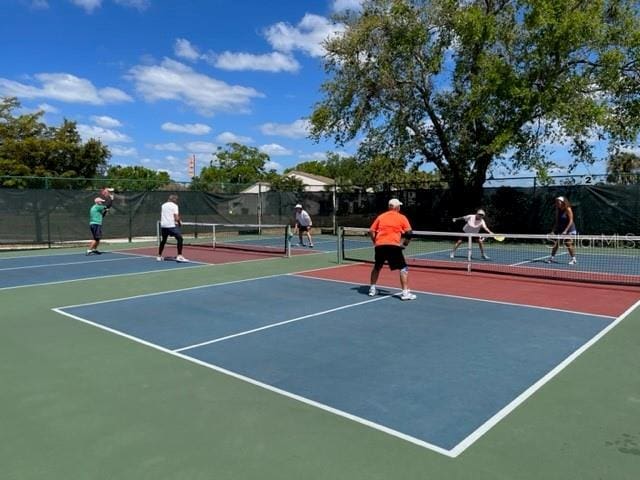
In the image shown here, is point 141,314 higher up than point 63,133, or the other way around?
point 63,133

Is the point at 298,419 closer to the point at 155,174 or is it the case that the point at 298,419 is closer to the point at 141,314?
the point at 141,314

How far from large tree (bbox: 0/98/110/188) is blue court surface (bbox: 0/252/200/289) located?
76.2 ft

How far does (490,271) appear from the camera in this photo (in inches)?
450

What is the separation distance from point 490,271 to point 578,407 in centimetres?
757

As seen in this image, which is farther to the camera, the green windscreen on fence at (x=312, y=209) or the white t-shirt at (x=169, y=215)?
the green windscreen on fence at (x=312, y=209)

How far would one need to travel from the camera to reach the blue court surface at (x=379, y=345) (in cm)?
411

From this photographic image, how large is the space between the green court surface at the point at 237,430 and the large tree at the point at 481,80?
13.9m

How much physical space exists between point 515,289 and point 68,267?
34.0 ft

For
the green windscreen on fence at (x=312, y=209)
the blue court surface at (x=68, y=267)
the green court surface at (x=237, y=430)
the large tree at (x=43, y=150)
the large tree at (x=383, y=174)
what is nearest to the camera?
the green court surface at (x=237, y=430)

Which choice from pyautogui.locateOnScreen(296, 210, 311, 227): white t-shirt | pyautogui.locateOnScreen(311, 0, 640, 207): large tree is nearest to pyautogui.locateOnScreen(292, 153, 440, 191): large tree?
pyautogui.locateOnScreen(311, 0, 640, 207): large tree

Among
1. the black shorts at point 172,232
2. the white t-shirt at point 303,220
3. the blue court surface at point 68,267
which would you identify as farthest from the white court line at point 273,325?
the white t-shirt at point 303,220

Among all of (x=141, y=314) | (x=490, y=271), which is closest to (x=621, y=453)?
(x=141, y=314)

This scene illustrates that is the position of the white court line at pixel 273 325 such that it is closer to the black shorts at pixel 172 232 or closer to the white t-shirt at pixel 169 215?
the black shorts at pixel 172 232

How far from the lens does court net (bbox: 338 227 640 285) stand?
1097cm
